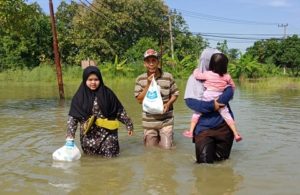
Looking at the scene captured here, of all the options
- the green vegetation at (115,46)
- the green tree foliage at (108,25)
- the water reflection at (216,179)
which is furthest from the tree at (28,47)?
the water reflection at (216,179)

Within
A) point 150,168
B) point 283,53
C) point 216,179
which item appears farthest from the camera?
point 283,53

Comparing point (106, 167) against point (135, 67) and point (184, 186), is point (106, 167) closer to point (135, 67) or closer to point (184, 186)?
point (184, 186)

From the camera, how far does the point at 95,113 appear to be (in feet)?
22.4

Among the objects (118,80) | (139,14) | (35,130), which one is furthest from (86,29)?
(35,130)

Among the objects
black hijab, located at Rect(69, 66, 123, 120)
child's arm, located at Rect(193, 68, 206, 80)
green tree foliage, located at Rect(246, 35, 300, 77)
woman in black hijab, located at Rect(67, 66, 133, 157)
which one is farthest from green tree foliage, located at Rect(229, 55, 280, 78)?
child's arm, located at Rect(193, 68, 206, 80)

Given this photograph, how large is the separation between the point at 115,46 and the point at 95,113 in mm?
39762

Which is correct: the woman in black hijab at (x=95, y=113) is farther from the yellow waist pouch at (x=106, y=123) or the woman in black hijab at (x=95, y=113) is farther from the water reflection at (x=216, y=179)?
the water reflection at (x=216, y=179)

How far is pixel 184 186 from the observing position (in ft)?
18.0

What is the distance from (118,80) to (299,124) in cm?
2537

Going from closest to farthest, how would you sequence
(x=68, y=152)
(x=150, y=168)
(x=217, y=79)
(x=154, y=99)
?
(x=217, y=79) < (x=150, y=168) < (x=68, y=152) < (x=154, y=99)

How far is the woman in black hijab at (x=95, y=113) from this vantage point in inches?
265

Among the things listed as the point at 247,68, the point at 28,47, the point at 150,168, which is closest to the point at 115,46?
the point at 28,47

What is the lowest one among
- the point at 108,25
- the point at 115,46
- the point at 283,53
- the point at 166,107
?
the point at 166,107

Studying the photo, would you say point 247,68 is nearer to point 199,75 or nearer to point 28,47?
point 28,47
